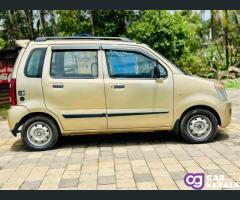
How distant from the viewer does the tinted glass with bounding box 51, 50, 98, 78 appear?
7059mm

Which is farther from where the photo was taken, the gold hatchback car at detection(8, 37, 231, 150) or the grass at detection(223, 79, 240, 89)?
the grass at detection(223, 79, 240, 89)

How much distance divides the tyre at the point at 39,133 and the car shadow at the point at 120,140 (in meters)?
0.38

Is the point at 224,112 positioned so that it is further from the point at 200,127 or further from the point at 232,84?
the point at 232,84

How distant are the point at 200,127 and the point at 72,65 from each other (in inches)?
104

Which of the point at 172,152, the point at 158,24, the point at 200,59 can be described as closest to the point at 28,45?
the point at 172,152

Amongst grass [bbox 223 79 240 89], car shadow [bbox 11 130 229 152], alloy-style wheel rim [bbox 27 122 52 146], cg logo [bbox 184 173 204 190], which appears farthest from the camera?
grass [bbox 223 79 240 89]

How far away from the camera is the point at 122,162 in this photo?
6.15 m

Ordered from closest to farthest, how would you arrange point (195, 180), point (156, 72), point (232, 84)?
1. point (195, 180)
2. point (156, 72)
3. point (232, 84)

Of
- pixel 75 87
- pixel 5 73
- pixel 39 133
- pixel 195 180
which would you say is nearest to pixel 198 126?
pixel 195 180

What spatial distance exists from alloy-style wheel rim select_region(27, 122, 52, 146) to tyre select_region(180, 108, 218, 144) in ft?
8.18

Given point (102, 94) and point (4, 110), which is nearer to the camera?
point (102, 94)

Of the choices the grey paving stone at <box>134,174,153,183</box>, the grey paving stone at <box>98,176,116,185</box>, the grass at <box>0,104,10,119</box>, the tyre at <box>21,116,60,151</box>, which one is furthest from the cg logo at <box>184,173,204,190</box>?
the grass at <box>0,104,10,119</box>

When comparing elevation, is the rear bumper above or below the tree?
below

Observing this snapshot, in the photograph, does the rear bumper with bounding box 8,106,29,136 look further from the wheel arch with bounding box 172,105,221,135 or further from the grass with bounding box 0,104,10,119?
the grass with bounding box 0,104,10,119
